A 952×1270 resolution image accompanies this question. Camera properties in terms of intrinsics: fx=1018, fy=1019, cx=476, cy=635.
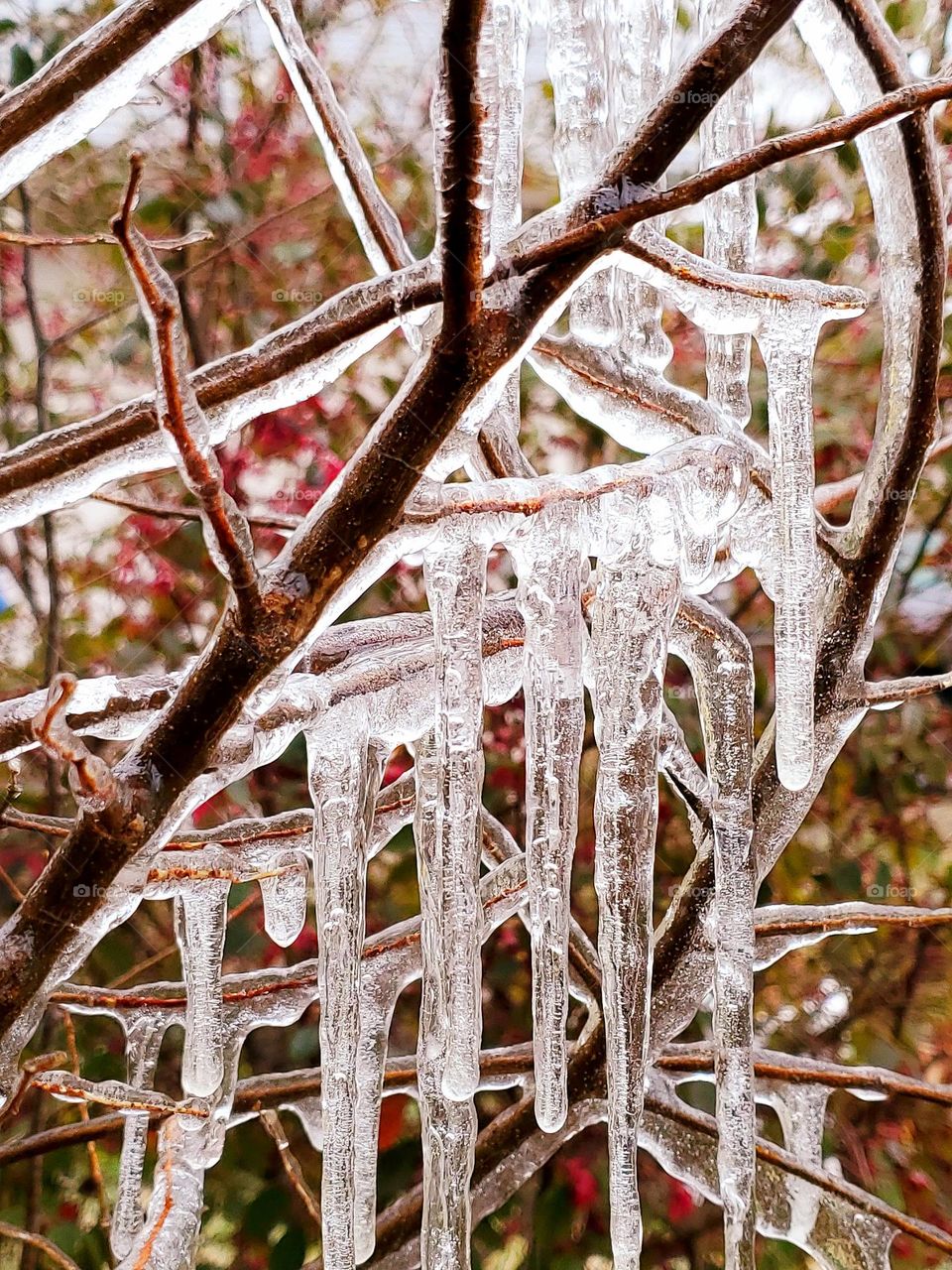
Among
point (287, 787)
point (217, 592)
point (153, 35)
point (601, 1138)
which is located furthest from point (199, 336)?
point (601, 1138)

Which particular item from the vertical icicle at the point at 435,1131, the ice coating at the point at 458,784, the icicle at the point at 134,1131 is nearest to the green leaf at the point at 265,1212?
the icicle at the point at 134,1131

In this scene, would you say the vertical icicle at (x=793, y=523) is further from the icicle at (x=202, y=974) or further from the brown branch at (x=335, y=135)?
the icicle at (x=202, y=974)

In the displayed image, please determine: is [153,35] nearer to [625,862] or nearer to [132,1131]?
[625,862]

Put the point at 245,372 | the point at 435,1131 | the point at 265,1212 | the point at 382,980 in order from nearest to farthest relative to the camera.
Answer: the point at 245,372 < the point at 435,1131 < the point at 382,980 < the point at 265,1212

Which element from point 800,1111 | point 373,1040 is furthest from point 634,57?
point 800,1111

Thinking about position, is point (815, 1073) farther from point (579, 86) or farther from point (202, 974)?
point (579, 86)

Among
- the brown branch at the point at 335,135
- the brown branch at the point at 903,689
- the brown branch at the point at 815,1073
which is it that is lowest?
the brown branch at the point at 815,1073
